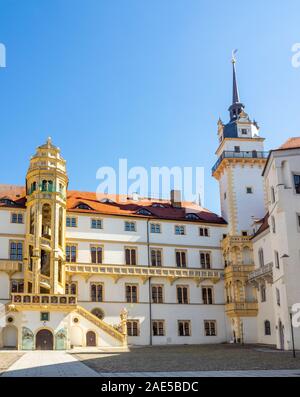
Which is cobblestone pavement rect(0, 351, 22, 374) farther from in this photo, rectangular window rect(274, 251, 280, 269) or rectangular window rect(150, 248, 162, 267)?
rectangular window rect(150, 248, 162, 267)

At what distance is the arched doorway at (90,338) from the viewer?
147 feet

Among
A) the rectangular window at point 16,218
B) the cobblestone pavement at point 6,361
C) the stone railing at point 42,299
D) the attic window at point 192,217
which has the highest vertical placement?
the attic window at point 192,217

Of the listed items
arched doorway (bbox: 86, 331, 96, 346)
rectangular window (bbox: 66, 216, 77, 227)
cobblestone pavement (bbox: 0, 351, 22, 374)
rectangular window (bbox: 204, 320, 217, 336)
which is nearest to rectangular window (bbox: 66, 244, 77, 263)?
rectangular window (bbox: 66, 216, 77, 227)

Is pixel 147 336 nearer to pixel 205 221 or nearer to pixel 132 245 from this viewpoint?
pixel 132 245

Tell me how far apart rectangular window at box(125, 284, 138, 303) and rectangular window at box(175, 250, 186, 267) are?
5.57 meters

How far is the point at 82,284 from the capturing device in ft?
163

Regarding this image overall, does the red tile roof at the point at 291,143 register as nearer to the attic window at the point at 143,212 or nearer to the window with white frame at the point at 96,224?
the attic window at the point at 143,212

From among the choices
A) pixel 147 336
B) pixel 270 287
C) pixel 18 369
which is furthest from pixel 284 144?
pixel 18 369

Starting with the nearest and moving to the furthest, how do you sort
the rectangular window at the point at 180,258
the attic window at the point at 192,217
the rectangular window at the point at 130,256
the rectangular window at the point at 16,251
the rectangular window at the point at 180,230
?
the rectangular window at the point at 16,251, the rectangular window at the point at 130,256, the rectangular window at the point at 180,258, the rectangular window at the point at 180,230, the attic window at the point at 192,217

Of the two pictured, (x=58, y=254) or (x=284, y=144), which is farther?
(x=58, y=254)

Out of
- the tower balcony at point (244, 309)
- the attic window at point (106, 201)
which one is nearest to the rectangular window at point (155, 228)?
the attic window at point (106, 201)

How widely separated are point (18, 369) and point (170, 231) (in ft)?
109

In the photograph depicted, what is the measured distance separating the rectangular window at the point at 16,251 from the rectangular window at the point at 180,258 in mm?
16441

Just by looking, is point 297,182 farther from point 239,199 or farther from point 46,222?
point 46,222
